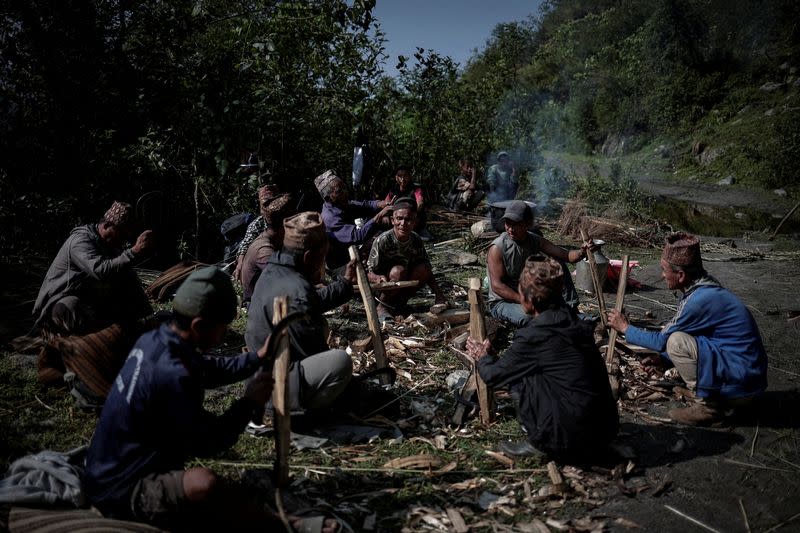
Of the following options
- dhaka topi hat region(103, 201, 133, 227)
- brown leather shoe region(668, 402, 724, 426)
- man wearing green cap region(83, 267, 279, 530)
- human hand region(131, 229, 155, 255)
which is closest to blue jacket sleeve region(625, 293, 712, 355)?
brown leather shoe region(668, 402, 724, 426)

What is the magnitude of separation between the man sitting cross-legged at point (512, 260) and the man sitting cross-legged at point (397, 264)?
0.96 m

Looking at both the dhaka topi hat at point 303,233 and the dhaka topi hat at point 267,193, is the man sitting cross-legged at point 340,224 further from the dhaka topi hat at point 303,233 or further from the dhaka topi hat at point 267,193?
the dhaka topi hat at point 303,233

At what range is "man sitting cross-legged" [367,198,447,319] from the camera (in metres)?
6.92

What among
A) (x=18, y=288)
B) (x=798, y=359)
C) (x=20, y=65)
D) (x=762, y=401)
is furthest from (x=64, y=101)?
(x=798, y=359)

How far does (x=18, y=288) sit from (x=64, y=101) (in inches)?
121

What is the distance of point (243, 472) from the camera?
3.68 meters

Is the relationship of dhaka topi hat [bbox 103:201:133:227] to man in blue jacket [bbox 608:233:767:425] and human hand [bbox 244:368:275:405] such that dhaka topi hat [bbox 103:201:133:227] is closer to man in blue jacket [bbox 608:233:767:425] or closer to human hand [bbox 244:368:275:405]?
human hand [bbox 244:368:275:405]

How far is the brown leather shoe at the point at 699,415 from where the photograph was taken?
4.53 m

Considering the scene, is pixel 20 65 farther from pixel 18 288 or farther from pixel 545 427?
pixel 545 427

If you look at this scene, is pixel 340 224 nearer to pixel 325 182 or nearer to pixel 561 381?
pixel 325 182

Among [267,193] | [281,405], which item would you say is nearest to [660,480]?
[281,405]

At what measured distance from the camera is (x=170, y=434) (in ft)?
9.10

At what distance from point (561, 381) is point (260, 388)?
2027 millimetres

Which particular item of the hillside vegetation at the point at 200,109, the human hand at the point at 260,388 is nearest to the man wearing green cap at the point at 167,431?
the human hand at the point at 260,388
